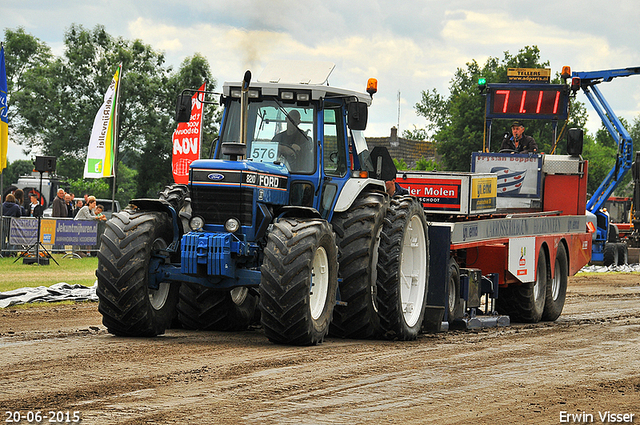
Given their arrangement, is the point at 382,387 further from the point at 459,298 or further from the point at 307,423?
the point at 459,298

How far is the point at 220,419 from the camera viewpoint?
539 centimetres

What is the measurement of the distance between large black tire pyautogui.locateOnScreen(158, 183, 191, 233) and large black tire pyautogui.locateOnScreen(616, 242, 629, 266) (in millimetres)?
22168

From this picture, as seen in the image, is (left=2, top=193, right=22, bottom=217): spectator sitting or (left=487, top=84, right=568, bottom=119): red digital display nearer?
(left=487, top=84, right=568, bottom=119): red digital display

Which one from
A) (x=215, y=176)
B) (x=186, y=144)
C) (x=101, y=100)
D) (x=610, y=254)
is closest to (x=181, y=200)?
(x=215, y=176)

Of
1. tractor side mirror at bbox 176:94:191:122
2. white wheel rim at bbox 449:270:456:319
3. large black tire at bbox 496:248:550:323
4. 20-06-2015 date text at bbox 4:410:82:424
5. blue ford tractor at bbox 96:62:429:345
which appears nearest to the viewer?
20-06-2015 date text at bbox 4:410:82:424

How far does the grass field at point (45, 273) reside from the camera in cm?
1541

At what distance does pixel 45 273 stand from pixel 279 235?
10.5 meters

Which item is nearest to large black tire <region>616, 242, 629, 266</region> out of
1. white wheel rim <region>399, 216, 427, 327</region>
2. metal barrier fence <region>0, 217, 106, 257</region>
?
metal barrier fence <region>0, 217, 106, 257</region>

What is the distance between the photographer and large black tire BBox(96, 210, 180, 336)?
838 centimetres

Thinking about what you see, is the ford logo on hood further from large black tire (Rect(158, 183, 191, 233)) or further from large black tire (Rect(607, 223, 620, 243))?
large black tire (Rect(607, 223, 620, 243))

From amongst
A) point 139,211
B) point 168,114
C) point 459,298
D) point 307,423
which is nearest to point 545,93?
point 459,298

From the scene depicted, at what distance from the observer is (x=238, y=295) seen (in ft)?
33.1

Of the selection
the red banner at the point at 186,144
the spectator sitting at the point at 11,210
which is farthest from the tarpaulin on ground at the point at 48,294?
the red banner at the point at 186,144

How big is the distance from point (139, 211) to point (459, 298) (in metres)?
4.37
